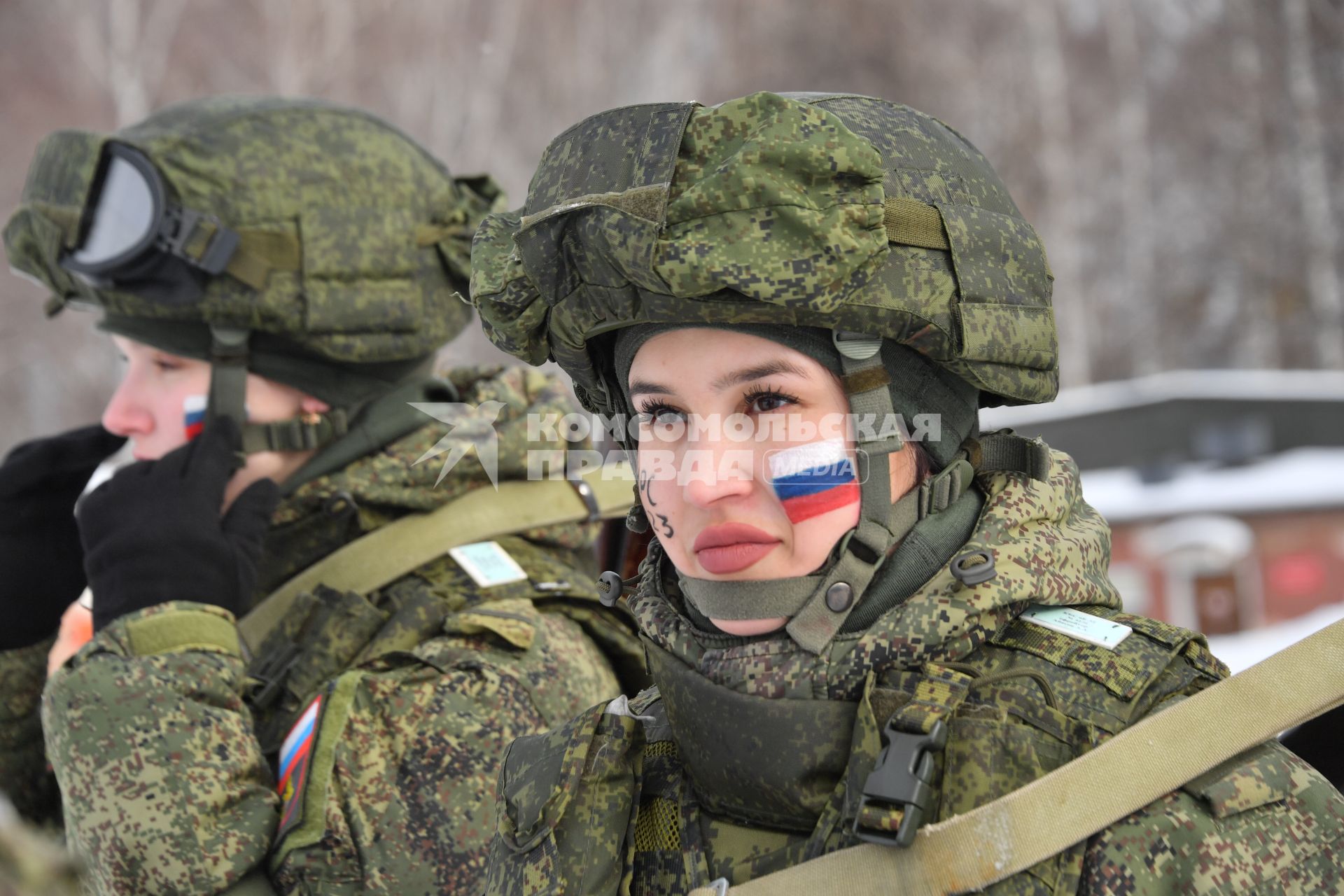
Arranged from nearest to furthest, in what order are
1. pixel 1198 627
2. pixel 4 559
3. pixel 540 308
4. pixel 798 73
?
1. pixel 540 308
2. pixel 4 559
3. pixel 1198 627
4. pixel 798 73

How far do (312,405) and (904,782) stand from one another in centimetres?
235

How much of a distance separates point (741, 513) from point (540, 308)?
0.48 metres

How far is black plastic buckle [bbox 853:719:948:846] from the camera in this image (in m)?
1.66

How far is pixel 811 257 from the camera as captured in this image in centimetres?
179

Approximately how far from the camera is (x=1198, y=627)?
8797 millimetres

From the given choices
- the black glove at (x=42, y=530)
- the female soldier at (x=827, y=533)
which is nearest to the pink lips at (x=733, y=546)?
the female soldier at (x=827, y=533)

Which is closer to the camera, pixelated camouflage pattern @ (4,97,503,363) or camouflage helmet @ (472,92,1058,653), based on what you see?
camouflage helmet @ (472,92,1058,653)

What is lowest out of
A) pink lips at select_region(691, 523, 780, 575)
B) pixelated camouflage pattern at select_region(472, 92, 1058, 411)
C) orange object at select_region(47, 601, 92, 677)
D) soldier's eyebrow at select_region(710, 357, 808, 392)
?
orange object at select_region(47, 601, 92, 677)

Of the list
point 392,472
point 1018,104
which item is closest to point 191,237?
point 392,472

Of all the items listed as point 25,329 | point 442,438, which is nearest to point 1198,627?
point 442,438

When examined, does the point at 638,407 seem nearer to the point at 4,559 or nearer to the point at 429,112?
the point at 4,559

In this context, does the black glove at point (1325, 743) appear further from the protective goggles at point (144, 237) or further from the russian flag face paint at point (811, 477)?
the protective goggles at point (144, 237)

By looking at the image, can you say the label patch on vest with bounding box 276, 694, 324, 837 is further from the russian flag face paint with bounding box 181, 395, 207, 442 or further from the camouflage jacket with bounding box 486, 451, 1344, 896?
the russian flag face paint with bounding box 181, 395, 207, 442

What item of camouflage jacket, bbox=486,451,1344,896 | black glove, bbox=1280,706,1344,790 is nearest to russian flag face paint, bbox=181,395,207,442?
camouflage jacket, bbox=486,451,1344,896
